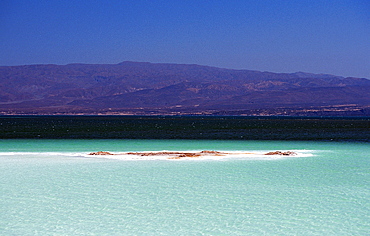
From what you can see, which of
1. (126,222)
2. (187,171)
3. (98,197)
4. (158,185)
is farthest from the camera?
(187,171)

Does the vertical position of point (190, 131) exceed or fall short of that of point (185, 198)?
it exceeds it

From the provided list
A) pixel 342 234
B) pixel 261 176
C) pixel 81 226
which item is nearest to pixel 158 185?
pixel 261 176

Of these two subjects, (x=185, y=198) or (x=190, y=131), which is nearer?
(x=185, y=198)

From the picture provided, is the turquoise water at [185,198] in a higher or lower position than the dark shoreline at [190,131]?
lower

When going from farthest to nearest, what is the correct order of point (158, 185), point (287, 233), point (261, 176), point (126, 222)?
point (261, 176) → point (158, 185) → point (126, 222) → point (287, 233)

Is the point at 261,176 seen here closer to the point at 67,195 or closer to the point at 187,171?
the point at 187,171

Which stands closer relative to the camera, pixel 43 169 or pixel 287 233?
pixel 287 233

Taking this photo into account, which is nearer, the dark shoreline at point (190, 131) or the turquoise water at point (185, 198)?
the turquoise water at point (185, 198)
